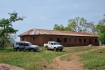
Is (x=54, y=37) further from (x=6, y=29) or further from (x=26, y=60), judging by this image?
(x=26, y=60)

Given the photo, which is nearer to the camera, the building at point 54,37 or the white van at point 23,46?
the white van at point 23,46

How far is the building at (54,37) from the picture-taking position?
44.9m

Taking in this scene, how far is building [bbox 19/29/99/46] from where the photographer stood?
147 ft

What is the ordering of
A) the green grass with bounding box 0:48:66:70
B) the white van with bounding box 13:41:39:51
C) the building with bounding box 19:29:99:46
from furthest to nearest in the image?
the building with bounding box 19:29:99:46 → the white van with bounding box 13:41:39:51 → the green grass with bounding box 0:48:66:70

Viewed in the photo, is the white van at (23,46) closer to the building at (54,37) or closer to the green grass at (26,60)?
the green grass at (26,60)

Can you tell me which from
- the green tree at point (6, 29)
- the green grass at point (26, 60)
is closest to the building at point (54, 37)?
the green tree at point (6, 29)

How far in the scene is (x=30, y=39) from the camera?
46.2 m

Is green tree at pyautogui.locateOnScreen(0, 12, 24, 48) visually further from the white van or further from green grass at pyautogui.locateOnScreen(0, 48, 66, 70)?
green grass at pyautogui.locateOnScreen(0, 48, 66, 70)

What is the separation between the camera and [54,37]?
4697 cm

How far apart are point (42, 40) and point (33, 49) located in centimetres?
985

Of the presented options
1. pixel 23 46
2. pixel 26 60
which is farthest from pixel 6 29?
pixel 26 60

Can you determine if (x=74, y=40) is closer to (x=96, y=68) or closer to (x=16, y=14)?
(x=16, y=14)

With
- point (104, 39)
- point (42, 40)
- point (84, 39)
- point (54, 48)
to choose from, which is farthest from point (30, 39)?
point (104, 39)

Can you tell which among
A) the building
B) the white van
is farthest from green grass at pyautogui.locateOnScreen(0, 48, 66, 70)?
the building
